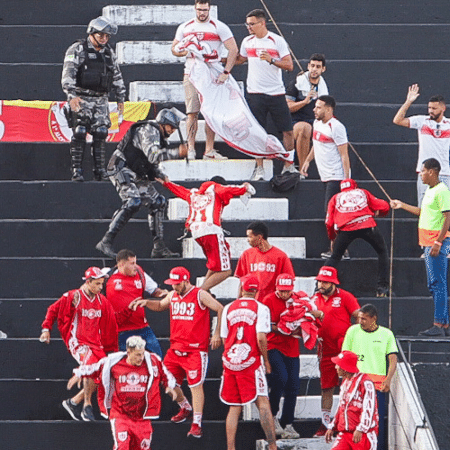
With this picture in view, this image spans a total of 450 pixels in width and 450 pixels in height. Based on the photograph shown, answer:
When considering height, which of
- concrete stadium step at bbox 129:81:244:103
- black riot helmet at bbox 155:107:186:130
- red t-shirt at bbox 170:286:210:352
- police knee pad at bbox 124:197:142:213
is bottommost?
red t-shirt at bbox 170:286:210:352

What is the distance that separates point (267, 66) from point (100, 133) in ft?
6.88

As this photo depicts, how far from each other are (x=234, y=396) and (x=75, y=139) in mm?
4565

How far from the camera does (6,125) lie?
54.8 feet

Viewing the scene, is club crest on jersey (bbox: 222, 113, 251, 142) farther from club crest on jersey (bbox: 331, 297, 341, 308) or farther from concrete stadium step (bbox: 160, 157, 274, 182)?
club crest on jersey (bbox: 331, 297, 341, 308)

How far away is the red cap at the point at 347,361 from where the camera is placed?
11297mm

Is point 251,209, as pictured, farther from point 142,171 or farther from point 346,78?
point 346,78

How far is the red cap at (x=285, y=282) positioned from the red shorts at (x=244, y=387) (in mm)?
841

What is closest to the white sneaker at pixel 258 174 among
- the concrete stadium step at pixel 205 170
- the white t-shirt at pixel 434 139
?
the concrete stadium step at pixel 205 170

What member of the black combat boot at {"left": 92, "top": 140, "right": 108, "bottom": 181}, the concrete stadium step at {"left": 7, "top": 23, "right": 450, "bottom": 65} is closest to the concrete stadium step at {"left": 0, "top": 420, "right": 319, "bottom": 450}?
the black combat boot at {"left": 92, "top": 140, "right": 108, "bottom": 181}

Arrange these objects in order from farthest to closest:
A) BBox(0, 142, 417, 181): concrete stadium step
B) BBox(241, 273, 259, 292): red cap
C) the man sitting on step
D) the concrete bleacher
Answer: BBox(0, 142, 417, 181): concrete stadium step → the man sitting on step → the concrete bleacher → BBox(241, 273, 259, 292): red cap

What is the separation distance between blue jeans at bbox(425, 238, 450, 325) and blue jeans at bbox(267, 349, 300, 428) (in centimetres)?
172

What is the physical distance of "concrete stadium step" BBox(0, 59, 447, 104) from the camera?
18.0m

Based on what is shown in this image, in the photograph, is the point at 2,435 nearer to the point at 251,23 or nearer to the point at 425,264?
the point at 425,264

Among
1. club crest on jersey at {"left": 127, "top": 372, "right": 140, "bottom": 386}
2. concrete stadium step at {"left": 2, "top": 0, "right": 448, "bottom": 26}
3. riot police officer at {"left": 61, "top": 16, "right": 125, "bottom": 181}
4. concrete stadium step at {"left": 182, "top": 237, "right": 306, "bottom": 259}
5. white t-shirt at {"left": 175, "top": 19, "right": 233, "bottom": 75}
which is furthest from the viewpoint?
concrete stadium step at {"left": 2, "top": 0, "right": 448, "bottom": 26}
